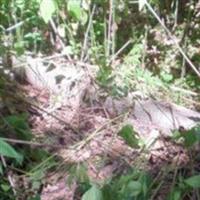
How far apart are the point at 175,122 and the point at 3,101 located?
77 centimetres

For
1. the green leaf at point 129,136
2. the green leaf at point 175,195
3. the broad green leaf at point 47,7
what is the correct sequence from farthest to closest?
the broad green leaf at point 47,7 < the green leaf at point 129,136 < the green leaf at point 175,195

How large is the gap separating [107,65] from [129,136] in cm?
87

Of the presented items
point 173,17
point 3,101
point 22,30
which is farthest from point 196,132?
point 173,17

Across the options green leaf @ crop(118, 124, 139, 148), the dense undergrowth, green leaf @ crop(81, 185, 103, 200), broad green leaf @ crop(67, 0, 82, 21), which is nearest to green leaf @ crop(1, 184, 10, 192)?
the dense undergrowth

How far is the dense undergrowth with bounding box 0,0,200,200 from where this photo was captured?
2.00m

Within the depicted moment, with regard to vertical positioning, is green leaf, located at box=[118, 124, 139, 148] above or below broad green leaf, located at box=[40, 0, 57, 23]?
below

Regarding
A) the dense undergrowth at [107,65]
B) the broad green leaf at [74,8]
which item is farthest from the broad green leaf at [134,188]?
the broad green leaf at [74,8]

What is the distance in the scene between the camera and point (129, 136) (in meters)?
2.22

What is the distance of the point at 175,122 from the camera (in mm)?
2504

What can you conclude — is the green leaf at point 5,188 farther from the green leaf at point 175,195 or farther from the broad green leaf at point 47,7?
the broad green leaf at point 47,7

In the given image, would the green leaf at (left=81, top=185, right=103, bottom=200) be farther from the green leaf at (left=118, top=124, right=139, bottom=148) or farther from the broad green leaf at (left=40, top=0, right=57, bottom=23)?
the broad green leaf at (left=40, top=0, right=57, bottom=23)

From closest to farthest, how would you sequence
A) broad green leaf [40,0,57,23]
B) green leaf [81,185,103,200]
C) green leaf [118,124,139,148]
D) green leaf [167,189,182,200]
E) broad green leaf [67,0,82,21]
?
green leaf [81,185,103,200] → green leaf [167,189,182,200] → green leaf [118,124,139,148] → broad green leaf [40,0,57,23] → broad green leaf [67,0,82,21]

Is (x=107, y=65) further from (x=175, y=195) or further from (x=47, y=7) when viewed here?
(x=175, y=195)

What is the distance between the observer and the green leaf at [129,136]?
220 centimetres
